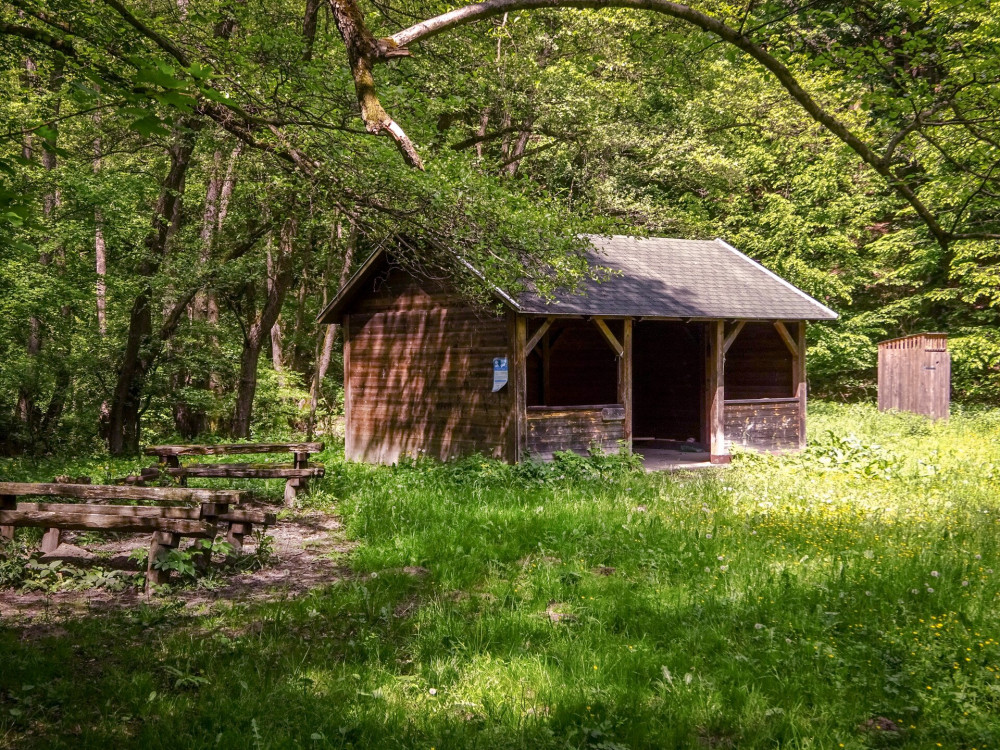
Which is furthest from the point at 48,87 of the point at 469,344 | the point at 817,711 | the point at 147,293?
the point at 817,711

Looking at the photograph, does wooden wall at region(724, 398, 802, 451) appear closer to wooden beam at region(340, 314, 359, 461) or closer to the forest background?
the forest background

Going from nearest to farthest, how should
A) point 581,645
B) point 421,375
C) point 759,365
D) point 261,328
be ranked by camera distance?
1. point 581,645
2. point 421,375
3. point 261,328
4. point 759,365

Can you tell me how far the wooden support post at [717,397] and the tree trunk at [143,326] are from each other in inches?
440

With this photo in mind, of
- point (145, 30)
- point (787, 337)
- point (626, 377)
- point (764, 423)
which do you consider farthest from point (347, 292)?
point (145, 30)

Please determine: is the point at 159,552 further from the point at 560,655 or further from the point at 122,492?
the point at 560,655

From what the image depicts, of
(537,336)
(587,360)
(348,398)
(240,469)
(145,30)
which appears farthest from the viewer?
(587,360)

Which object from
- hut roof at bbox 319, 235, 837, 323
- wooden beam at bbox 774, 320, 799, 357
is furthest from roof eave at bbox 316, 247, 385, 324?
wooden beam at bbox 774, 320, 799, 357

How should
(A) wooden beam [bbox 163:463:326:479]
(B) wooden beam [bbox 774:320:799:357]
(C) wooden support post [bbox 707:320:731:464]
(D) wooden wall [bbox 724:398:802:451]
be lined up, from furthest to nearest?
(B) wooden beam [bbox 774:320:799:357]
(D) wooden wall [bbox 724:398:802:451]
(C) wooden support post [bbox 707:320:731:464]
(A) wooden beam [bbox 163:463:326:479]

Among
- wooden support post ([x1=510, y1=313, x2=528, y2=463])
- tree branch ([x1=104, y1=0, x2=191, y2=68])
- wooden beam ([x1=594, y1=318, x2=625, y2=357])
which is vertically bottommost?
wooden support post ([x1=510, y1=313, x2=528, y2=463])

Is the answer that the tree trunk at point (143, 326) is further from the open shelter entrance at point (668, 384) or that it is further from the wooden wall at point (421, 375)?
the open shelter entrance at point (668, 384)

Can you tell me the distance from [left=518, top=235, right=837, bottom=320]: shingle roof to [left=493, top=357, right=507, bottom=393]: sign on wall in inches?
49.5

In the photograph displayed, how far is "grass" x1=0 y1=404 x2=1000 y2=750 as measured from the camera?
4.63 meters

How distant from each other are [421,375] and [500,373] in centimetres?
263

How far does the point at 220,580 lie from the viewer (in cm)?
765
